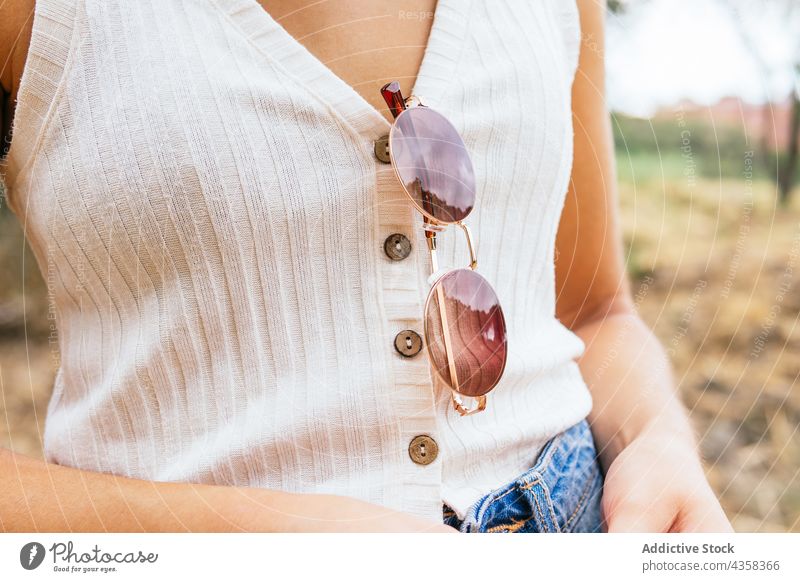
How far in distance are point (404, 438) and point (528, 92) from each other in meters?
0.23

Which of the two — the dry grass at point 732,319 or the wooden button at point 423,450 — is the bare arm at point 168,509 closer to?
the wooden button at point 423,450

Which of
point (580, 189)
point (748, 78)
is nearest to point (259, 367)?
point (580, 189)

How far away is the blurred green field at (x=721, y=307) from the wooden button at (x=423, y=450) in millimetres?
668

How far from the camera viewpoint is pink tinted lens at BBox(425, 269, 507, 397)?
381mm

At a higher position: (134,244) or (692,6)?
(692,6)

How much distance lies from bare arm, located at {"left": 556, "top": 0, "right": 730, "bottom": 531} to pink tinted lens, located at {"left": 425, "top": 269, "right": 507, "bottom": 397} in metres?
0.12

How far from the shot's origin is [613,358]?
1.78 feet

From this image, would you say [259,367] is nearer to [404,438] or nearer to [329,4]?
[404,438]

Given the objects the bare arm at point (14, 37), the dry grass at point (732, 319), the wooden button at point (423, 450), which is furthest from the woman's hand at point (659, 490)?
the dry grass at point (732, 319)

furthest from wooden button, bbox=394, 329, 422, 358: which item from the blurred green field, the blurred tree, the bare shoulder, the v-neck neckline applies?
the blurred green field

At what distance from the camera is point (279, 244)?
38cm

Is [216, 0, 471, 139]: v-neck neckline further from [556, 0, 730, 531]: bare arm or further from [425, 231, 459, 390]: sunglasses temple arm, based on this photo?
[556, 0, 730, 531]: bare arm

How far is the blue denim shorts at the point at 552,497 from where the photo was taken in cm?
40
